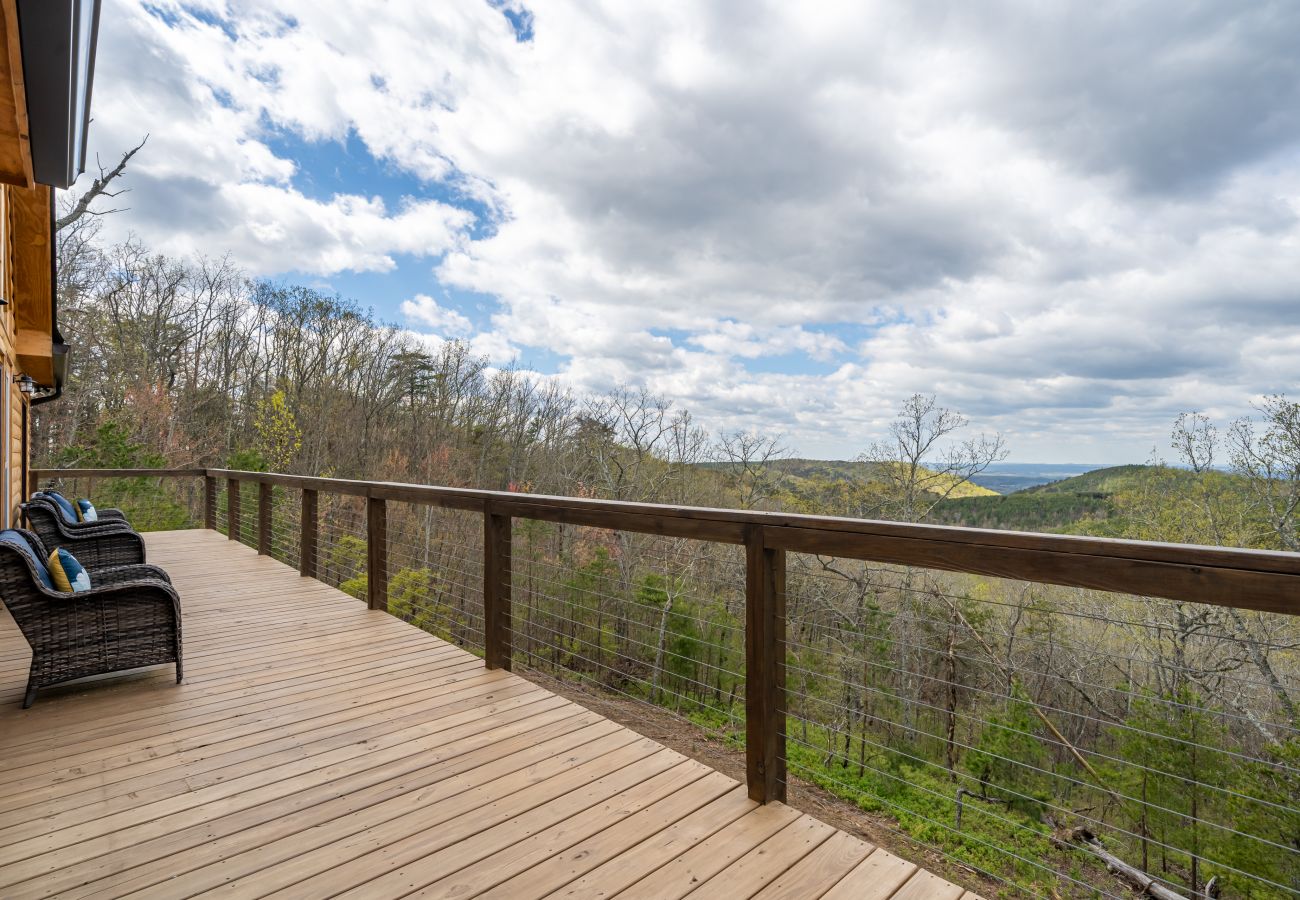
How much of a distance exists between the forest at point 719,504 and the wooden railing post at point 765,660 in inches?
253

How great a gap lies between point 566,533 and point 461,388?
7.49 m

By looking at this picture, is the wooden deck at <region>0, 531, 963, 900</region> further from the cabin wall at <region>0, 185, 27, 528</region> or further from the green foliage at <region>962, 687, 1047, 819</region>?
the green foliage at <region>962, 687, 1047, 819</region>

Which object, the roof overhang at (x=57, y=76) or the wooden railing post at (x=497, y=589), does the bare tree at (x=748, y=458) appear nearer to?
the wooden railing post at (x=497, y=589)

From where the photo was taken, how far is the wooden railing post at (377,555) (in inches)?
182

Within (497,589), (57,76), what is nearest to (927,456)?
(497,589)

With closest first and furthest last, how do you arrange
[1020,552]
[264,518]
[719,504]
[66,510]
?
[1020,552] < [66,510] < [264,518] < [719,504]

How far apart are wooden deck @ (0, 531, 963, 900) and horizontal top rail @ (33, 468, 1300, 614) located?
95 cm

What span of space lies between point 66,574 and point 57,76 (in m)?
2.52

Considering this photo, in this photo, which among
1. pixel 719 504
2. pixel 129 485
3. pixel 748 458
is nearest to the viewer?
pixel 129 485

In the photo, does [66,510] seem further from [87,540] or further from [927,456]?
[927,456]

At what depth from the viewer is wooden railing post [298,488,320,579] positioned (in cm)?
566

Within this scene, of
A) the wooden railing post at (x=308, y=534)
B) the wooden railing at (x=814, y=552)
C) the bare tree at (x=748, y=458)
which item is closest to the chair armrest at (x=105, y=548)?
the wooden railing post at (x=308, y=534)

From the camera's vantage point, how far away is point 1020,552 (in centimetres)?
162

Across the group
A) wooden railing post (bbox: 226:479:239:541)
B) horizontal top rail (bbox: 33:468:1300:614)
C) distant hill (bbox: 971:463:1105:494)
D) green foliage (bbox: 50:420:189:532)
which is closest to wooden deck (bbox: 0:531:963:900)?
horizontal top rail (bbox: 33:468:1300:614)
